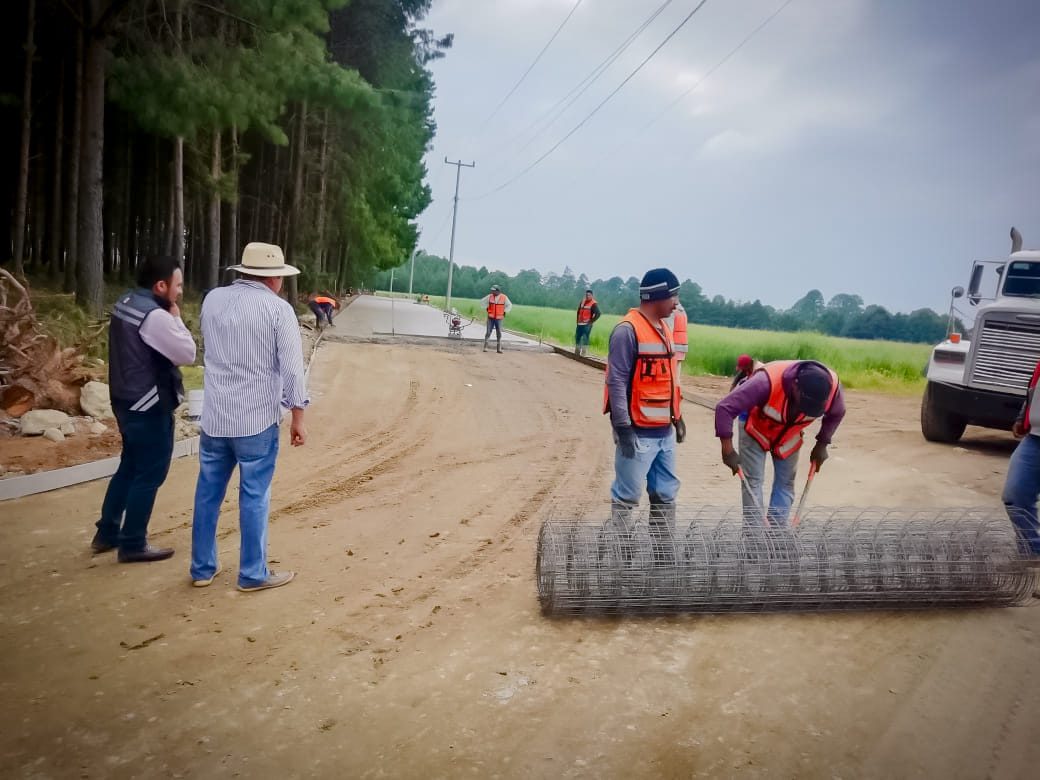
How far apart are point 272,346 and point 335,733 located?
2151 millimetres

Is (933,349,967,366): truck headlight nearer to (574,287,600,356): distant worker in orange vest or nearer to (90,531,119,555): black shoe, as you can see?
(574,287,600,356): distant worker in orange vest

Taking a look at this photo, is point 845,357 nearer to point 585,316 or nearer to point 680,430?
point 585,316

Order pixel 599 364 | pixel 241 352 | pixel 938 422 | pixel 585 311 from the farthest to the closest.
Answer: pixel 585 311
pixel 599 364
pixel 938 422
pixel 241 352

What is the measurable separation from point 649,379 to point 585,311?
14.9m

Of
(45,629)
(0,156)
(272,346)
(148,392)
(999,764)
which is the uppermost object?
(0,156)

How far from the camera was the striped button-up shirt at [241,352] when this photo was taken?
4.16 m

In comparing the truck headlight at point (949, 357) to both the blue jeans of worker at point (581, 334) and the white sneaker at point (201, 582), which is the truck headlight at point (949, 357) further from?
the blue jeans of worker at point (581, 334)

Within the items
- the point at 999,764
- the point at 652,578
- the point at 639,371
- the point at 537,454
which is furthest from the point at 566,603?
the point at 537,454

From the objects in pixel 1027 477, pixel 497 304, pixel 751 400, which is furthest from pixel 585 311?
pixel 751 400

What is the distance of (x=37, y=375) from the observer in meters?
7.84

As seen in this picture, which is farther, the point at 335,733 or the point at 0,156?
the point at 0,156

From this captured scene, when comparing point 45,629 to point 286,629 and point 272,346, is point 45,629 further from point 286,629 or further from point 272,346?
point 272,346

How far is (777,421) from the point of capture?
15.3 ft

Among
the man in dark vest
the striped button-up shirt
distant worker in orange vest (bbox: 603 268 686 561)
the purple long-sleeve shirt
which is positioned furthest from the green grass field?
the striped button-up shirt
